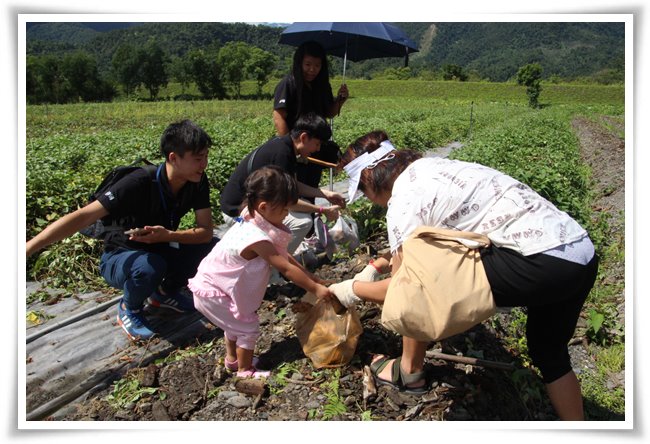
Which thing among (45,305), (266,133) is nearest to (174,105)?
(266,133)

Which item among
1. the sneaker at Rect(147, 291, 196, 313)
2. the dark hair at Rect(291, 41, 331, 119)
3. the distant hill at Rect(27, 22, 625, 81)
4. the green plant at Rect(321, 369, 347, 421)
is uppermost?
the distant hill at Rect(27, 22, 625, 81)

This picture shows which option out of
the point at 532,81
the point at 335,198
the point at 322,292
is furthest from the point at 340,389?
the point at 532,81

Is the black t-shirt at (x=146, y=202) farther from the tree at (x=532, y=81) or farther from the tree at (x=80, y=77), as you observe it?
the tree at (x=80, y=77)

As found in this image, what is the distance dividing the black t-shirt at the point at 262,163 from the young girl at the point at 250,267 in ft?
2.50

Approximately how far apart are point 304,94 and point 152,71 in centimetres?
5694

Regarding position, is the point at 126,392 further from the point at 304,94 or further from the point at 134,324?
the point at 304,94

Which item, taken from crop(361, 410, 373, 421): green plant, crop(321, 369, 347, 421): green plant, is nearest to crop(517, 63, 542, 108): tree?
crop(321, 369, 347, 421): green plant

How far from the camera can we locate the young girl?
2367mm

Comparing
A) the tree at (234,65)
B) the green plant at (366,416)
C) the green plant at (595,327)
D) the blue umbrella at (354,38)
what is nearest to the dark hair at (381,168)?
the green plant at (366,416)

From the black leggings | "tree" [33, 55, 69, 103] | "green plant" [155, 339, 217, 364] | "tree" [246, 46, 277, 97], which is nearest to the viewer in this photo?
the black leggings

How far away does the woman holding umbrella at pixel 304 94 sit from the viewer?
378cm

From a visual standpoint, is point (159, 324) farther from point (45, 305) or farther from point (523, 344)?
point (523, 344)

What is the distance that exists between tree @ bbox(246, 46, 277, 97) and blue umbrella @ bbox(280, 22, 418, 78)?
2203 inches

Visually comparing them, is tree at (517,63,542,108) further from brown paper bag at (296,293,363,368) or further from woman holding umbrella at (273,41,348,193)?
brown paper bag at (296,293,363,368)
